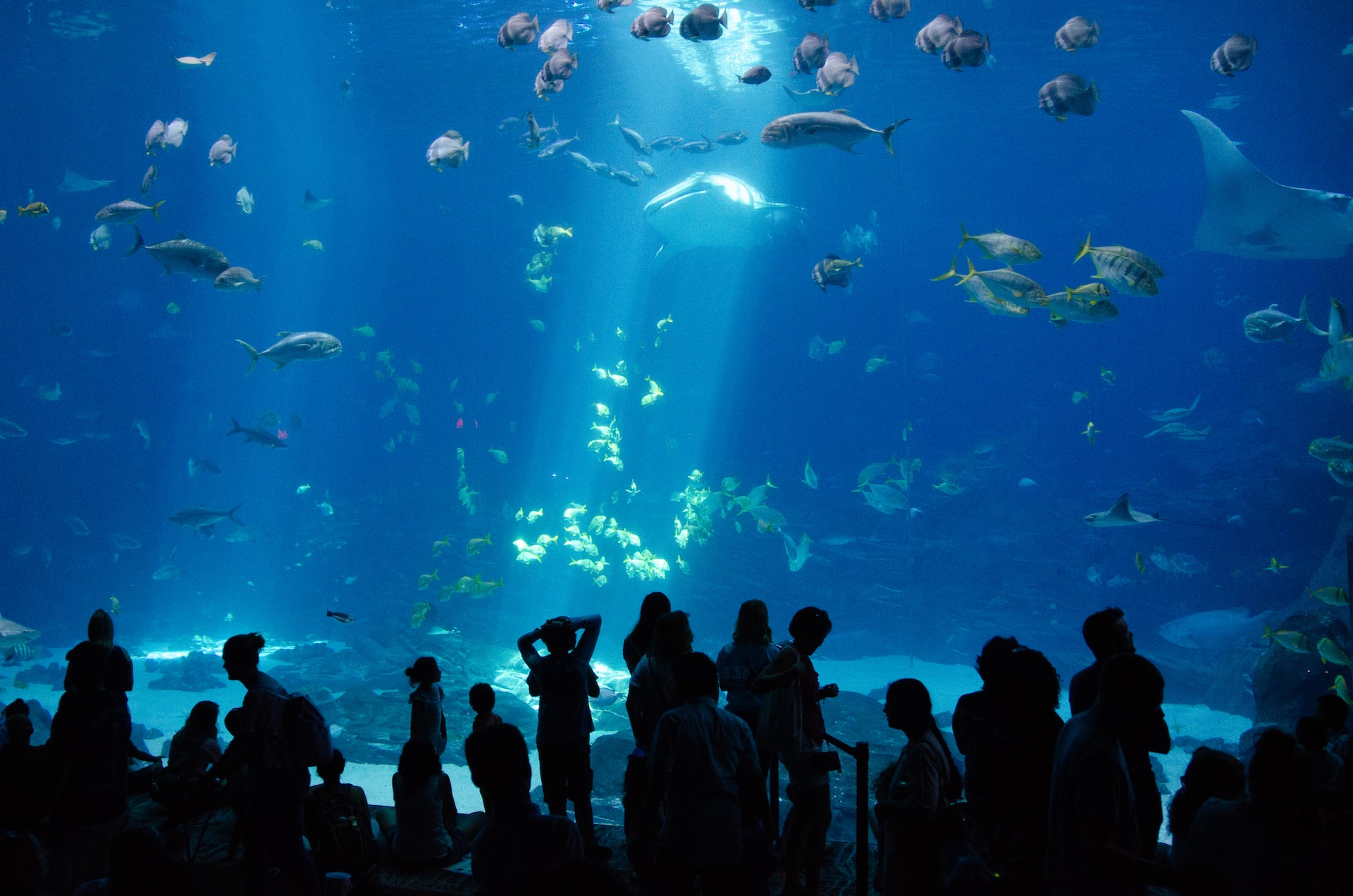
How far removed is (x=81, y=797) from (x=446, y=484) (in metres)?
23.9

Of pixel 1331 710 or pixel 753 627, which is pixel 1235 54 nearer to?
pixel 1331 710

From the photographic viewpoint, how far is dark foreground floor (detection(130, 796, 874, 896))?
3.23 m

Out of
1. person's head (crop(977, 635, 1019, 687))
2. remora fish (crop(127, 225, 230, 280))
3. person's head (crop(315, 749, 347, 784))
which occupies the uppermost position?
remora fish (crop(127, 225, 230, 280))

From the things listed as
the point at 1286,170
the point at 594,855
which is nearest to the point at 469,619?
the point at 594,855

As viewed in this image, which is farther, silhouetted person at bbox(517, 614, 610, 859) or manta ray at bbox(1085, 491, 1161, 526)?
manta ray at bbox(1085, 491, 1161, 526)

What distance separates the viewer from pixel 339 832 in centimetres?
339

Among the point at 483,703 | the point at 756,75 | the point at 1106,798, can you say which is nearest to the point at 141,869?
the point at 483,703

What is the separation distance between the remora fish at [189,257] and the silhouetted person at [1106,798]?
9656 millimetres

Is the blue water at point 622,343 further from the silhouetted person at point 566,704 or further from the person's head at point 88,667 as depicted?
the person's head at point 88,667

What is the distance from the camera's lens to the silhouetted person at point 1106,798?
2111mm

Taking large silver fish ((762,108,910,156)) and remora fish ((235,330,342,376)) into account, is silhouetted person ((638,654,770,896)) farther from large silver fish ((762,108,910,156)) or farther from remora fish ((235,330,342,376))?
remora fish ((235,330,342,376))

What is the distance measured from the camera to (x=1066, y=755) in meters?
2.21

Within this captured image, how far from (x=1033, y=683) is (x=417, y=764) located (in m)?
2.92

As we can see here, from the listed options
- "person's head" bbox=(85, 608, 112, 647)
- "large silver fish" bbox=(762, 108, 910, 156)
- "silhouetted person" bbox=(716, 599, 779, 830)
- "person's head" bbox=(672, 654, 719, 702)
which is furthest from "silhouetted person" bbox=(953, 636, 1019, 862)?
"large silver fish" bbox=(762, 108, 910, 156)
